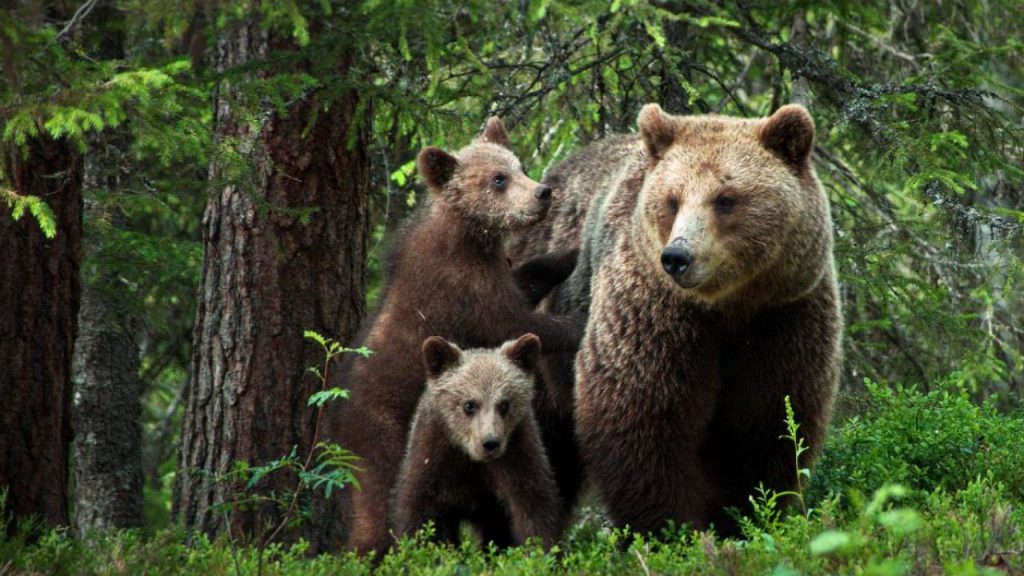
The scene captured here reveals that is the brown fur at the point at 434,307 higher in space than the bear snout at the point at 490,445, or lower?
higher

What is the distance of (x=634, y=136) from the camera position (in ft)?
28.9

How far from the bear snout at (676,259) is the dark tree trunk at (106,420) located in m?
5.64

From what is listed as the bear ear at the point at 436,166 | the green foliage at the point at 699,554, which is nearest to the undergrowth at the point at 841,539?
the green foliage at the point at 699,554

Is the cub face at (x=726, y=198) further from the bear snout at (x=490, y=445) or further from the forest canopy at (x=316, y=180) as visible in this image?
the bear snout at (x=490, y=445)

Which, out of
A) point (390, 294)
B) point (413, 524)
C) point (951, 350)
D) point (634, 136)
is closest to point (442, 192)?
point (390, 294)

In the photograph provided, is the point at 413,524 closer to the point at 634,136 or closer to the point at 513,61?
the point at 634,136

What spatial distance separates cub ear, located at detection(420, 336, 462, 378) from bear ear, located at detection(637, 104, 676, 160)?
1.56 meters

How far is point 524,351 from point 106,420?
195 inches

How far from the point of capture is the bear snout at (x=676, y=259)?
6.13 m

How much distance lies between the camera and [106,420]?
1076 cm

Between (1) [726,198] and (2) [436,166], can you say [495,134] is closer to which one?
(2) [436,166]

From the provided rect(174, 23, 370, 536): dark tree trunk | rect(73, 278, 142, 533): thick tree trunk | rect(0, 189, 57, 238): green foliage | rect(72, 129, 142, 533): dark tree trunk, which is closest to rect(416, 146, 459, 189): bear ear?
rect(174, 23, 370, 536): dark tree trunk

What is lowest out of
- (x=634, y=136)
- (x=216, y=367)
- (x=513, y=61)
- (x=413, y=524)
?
(x=413, y=524)

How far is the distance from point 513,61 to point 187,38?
3598 mm
